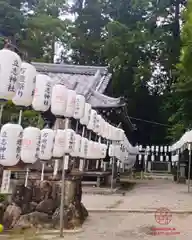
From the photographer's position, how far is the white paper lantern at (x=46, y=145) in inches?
276

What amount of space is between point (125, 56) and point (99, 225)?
23.2 m

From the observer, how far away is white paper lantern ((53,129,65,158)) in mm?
7227

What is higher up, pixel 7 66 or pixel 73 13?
pixel 73 13

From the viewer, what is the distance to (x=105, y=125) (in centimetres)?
1380

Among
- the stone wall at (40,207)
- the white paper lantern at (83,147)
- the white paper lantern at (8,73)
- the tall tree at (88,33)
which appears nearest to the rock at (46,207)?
the stone wall at (40,207)

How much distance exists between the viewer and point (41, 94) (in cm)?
659

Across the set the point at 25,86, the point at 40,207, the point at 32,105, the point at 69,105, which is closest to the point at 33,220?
the point at 40,207

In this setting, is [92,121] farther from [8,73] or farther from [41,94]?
[8,73]

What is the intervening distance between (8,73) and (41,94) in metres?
1.35

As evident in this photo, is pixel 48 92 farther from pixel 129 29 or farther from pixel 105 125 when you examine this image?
pixel 129 29

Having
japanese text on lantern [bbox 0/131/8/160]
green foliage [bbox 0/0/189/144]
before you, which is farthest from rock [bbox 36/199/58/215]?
green foliage [bbox 0/0/189/144]

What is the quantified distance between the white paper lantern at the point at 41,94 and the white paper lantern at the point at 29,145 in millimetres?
474

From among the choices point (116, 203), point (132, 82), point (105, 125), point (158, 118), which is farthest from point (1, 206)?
point (158, 118)

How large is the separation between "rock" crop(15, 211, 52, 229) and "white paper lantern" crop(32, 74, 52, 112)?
2155 mm
